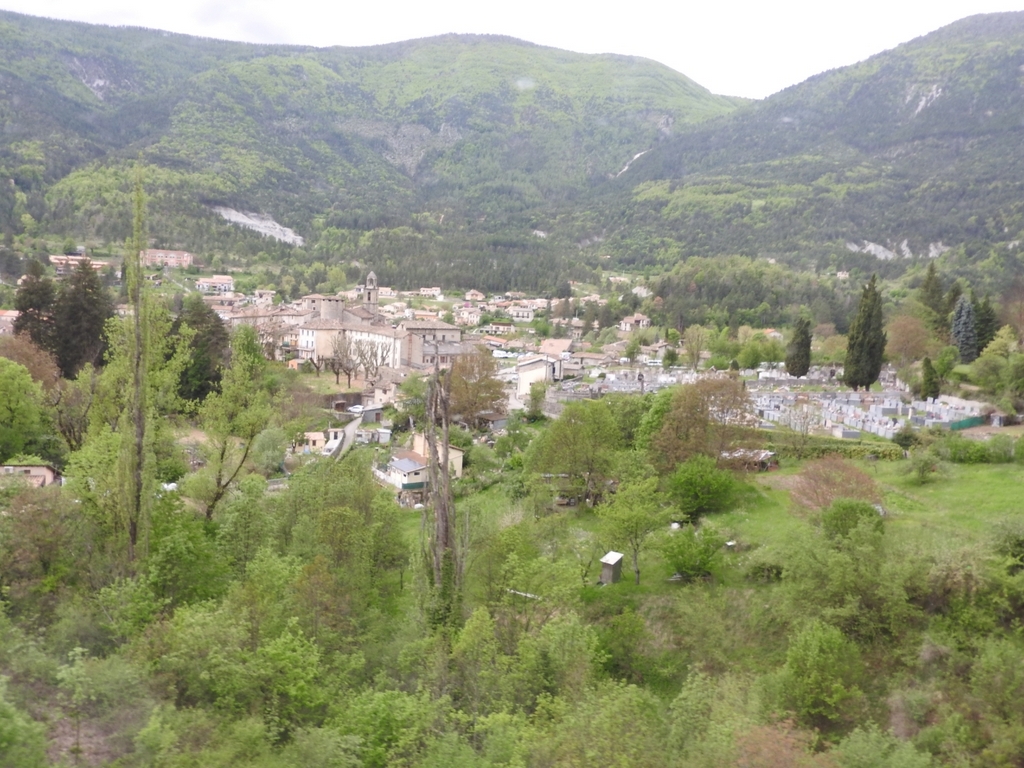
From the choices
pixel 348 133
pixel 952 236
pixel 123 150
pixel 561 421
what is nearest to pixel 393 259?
pixel 123 150

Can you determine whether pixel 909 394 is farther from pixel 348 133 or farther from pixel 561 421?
pixel 348 133

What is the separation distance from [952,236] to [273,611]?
112702 millimetres

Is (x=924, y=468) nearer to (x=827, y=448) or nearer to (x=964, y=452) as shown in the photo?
(x=964, y=452)

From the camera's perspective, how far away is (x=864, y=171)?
126 m

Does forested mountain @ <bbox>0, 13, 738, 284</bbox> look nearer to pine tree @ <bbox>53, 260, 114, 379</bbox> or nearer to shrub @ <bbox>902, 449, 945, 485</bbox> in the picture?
pine tree @ <bbox>53, 260, 114, 379</bbox>

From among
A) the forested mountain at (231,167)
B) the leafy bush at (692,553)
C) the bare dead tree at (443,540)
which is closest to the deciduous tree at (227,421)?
the bare dead tree at (443,540)

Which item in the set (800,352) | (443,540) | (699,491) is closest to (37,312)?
(443,540)

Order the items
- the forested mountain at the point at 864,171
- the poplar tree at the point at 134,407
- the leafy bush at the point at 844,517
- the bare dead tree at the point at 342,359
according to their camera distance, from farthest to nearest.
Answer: the forested mountain at the point at 864,171 → the bare dead tree at the point at 342,359 → the leafy bush at the point at 844,517 → the poplar tree at the point at 134,407

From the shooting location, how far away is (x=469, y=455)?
29.8 metres

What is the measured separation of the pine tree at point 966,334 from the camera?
3709 cm

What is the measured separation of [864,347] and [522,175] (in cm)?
16380

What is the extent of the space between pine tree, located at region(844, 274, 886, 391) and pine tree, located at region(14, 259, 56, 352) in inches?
1388

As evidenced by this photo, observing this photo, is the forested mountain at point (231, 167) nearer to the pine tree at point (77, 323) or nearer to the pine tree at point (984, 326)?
the pine tree at point (77, 323)

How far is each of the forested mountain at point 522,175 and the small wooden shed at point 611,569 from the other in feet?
255
